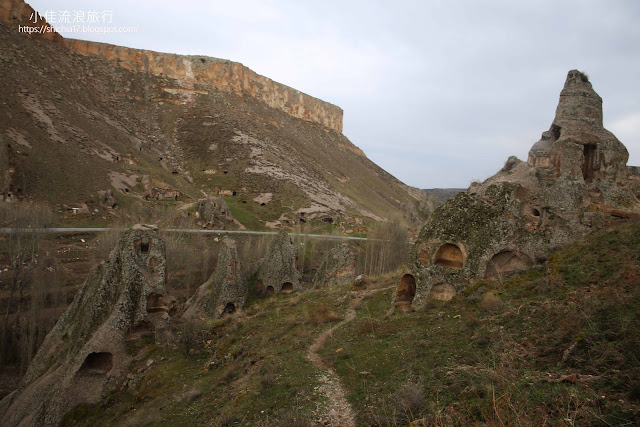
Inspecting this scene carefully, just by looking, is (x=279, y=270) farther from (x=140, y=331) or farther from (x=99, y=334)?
(x=99, y=334)

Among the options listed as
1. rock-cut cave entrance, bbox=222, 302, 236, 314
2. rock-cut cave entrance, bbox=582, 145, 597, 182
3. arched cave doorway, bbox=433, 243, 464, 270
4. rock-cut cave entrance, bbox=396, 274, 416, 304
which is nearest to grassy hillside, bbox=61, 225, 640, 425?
rock-cut cave entrance, bbox=396, 274, 416, 304

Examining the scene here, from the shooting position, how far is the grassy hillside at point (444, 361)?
4.66 meters

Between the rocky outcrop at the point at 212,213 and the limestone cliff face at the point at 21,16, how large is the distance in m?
44.5

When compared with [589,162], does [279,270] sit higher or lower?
lower

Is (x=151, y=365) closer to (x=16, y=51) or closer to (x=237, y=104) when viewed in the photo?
(x=16, y=51)

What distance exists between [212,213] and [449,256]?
1413 inches

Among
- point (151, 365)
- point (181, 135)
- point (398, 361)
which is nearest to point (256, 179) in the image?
point (181, 135)

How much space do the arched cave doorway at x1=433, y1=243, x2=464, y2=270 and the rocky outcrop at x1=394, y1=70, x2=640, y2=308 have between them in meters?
0.03

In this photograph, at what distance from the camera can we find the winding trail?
21.1ft

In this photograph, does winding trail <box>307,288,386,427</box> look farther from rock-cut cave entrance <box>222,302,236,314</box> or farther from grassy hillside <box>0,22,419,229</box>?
grassy hillside <box>0,22,419,229</box>

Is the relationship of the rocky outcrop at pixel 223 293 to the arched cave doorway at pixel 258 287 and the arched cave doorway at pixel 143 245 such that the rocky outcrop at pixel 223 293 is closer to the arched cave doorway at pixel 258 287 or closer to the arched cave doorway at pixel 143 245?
the arched cave doorway at pixel 258 287

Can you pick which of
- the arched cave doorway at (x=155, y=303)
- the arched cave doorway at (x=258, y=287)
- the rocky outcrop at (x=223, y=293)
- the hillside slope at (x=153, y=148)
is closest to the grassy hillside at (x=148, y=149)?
the hillside slope at (x=153, y=148)

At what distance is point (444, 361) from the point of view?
7.11 m

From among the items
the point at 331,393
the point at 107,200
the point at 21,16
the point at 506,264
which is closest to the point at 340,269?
the point at 506,264
